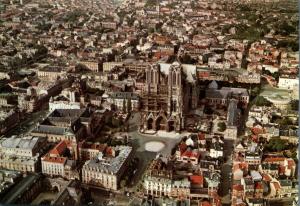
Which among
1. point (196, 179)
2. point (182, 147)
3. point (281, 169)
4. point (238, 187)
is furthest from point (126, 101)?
point (238, 187)

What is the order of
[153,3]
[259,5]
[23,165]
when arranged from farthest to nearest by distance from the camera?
[153,3] < [259,5] < [23,165]

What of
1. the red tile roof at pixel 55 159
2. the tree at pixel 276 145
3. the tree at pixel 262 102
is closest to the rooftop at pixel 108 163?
the red tile roof at pixel 55 159

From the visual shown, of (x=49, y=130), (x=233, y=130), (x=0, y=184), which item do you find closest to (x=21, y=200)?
(x=0, y=184)

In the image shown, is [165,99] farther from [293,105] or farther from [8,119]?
[8,119]

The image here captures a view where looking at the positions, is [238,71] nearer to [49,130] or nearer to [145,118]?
[145,118]

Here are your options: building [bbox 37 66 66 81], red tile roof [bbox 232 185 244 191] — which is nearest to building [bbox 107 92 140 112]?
building [bbox 37 66 66 81]

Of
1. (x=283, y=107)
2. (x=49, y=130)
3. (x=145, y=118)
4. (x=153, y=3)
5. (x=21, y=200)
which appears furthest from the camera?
→ (x=153, y=3)

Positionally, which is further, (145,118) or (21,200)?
(145,118)

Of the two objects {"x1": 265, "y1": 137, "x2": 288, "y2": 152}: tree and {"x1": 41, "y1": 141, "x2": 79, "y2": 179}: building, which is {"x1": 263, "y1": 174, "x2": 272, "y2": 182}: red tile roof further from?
{"x1": 41, "y1": 141, "x2": 79, "y2": 179}: building

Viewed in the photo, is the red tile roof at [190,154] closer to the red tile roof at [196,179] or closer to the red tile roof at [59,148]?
the red tile roof at [196,179]
